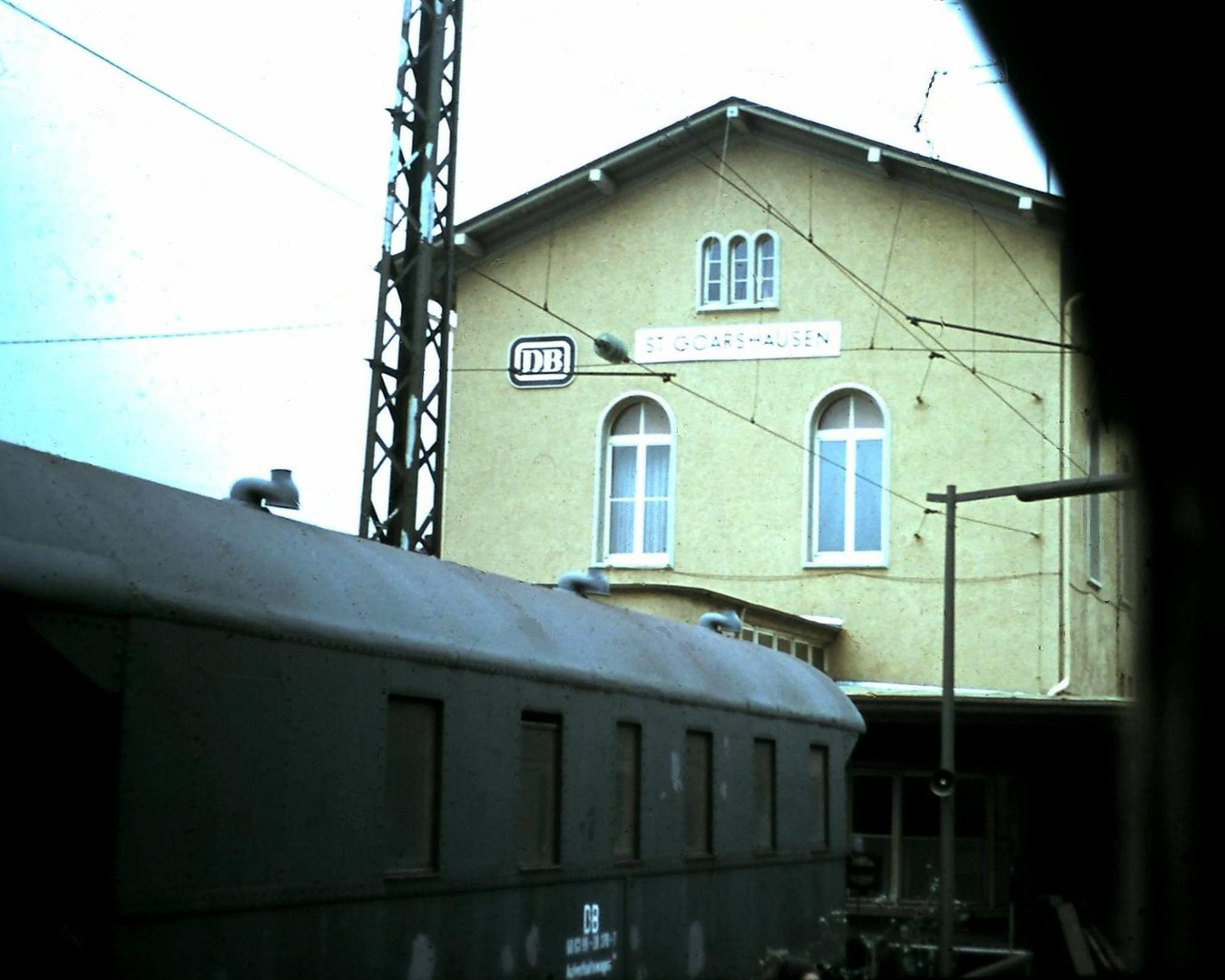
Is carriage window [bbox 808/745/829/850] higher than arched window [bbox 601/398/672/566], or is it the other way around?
arched window [bbox 601/398/672/566]

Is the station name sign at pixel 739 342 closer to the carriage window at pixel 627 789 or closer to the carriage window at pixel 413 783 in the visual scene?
the carriage window at pixel 627 789

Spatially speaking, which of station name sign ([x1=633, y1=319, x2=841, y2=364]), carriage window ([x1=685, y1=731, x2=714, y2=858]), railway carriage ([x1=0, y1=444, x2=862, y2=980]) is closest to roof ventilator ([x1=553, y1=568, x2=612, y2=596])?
railway carriage ([x1=0, y1=444, x2=862, y2=980])

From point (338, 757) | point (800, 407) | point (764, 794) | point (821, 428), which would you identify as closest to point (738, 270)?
point (800, 407)

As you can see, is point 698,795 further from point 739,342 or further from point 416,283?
point 739,342

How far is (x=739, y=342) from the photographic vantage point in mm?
27844

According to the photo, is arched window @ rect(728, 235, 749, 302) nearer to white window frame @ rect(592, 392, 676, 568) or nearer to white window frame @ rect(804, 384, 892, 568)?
white window frame @ rect(592, 392, 676, 568)

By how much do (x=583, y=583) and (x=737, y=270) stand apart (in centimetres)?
1639

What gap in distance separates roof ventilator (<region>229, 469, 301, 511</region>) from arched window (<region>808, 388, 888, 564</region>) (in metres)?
18.8

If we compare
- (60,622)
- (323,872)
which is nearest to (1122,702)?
(60,622)

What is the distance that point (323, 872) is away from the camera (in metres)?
7.59

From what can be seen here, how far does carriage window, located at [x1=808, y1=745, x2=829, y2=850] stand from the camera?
15242 millimetres

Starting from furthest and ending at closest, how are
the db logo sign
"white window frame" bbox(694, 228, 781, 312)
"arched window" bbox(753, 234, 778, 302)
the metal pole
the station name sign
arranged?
the db logo sign → "arched window" bbox(753, 234, 778, 302) → "white window frame" bbox(694, 228, 781, 312) → the station name sign → the metal pole

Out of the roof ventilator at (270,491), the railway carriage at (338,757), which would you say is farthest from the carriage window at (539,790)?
the roof ventilator at (270,491)

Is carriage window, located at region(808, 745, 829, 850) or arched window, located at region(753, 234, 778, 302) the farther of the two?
arched window, located at region(753, 234, 778, 302)
